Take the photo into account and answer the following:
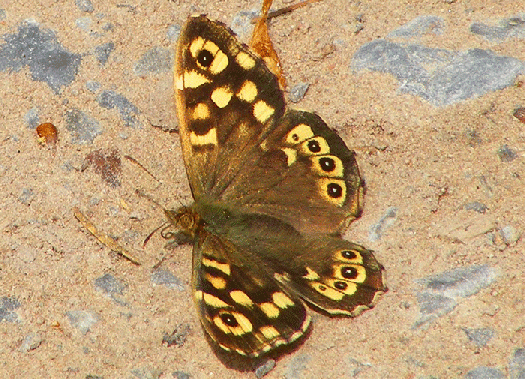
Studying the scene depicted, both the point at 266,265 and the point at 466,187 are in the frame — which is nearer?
the point at 266,265

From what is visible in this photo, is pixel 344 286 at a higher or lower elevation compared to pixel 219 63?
lower

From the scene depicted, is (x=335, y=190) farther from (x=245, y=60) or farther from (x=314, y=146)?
(x=245, y=60)

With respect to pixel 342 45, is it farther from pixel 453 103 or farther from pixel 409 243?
pixel 409 243

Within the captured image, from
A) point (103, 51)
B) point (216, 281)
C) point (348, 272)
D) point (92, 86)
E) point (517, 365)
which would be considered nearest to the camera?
point (517, 365)

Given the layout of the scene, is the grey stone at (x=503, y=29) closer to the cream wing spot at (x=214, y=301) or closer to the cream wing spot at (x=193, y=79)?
the cream wing spot at (x=193, y=79)

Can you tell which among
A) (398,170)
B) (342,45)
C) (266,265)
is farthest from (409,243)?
(342,45)

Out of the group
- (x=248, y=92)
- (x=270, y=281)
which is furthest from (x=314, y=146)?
(x=270, y=281)

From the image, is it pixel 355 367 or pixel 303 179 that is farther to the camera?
pixel 303 179
